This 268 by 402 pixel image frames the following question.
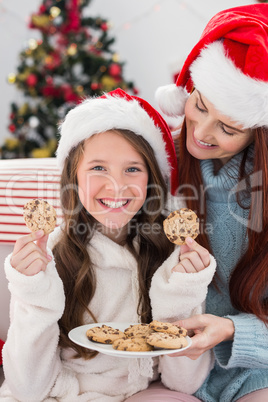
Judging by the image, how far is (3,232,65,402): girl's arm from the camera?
1.03m

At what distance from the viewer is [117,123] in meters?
1.16

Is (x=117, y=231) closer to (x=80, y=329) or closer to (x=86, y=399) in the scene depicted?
(x=80, y=329)

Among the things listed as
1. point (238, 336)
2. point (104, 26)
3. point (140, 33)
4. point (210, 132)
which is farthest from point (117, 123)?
point (140, 33)

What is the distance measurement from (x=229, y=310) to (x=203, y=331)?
10.9 inches

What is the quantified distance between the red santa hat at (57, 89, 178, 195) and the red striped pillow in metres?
0.20

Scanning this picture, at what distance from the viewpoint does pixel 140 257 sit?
1261 millimetres

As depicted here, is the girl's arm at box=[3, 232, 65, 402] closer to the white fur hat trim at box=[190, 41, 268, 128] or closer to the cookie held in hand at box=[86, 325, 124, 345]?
the cookie held in hand at box=[86, 325, 124, 345]

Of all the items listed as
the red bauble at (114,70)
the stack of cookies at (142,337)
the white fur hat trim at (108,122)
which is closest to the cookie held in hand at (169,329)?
the stack of cookies at (142,337)

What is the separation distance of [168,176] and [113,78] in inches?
79.6

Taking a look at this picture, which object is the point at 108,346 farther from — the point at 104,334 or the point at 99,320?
the point at 99,320

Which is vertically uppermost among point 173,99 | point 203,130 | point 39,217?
point 173,99

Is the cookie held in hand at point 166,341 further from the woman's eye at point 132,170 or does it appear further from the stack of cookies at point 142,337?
the woman's eye at point 132,170

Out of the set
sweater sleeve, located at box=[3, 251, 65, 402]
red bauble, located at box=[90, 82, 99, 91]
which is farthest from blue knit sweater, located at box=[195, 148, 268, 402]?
red bauble, located at box=[90, 82, 99, 91]

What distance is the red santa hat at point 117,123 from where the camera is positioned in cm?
116
